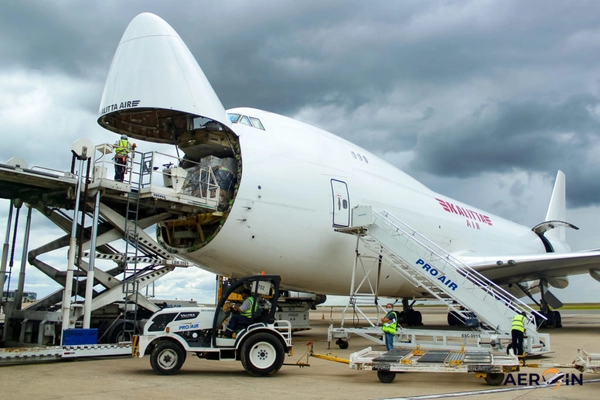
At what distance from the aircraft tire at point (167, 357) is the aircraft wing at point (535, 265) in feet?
39.2

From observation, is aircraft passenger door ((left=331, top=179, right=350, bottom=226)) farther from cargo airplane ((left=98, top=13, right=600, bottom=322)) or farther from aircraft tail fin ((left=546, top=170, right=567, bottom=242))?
aircraft tail fin ((left=546, top=170, right=567, bottom=242))

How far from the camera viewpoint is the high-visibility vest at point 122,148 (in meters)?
11.8

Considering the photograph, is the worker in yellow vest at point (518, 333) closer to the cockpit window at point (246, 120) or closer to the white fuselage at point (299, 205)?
the white fuselage at point (299, 205)

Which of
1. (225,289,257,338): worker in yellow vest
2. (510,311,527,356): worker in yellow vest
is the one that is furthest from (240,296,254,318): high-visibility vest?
(510,311,527,356): worker in yellow vest

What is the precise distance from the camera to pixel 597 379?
27.5 feet

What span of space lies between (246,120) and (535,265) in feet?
37.4

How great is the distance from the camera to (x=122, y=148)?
1186 centimetres

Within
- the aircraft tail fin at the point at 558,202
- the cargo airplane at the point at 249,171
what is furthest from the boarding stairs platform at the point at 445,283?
the aircraft tail fin at the point at 558,202

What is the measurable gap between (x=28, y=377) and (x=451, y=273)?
9.25 metres

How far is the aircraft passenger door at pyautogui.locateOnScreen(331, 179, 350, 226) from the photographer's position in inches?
548

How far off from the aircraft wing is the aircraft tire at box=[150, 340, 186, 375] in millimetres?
11958

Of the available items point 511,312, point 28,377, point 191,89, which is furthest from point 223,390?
point 511,312
